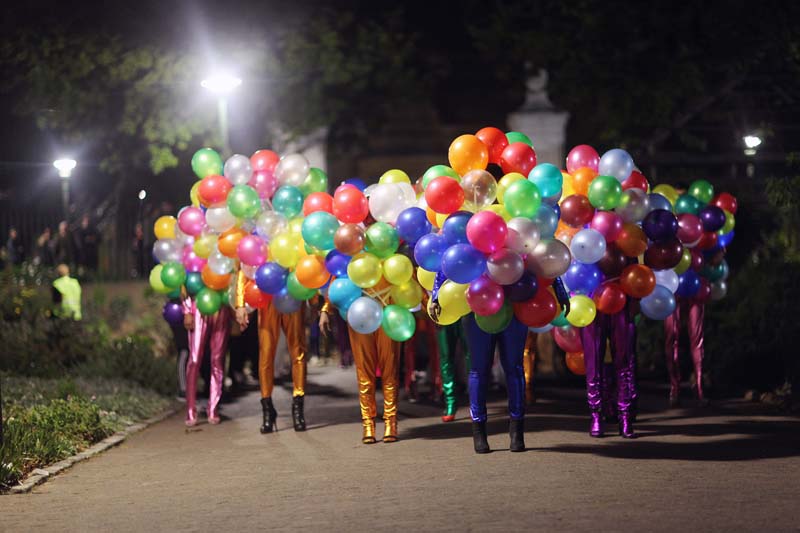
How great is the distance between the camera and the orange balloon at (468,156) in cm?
1148

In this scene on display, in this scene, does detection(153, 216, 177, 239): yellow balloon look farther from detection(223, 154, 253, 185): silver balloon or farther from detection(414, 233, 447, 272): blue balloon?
detection(414, 233, 447, 272): blue balloon

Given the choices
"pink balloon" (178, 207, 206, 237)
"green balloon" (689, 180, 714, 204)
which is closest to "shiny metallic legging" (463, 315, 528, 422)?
"pink balloon" (178, 207, 206, 237)

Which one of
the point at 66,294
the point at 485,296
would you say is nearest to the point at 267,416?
the point at 485,296

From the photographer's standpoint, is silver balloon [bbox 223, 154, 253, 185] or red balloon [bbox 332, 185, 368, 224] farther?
silver balloon [bbox 223, 154, 253, 185]

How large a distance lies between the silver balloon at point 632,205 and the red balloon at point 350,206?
2.25m

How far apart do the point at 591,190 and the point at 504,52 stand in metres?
21.6

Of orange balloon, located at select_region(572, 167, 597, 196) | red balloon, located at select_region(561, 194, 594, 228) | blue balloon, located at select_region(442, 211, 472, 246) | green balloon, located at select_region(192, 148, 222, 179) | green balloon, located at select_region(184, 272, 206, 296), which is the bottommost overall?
green balloon, located at select_region(184, 272, 206, 296)

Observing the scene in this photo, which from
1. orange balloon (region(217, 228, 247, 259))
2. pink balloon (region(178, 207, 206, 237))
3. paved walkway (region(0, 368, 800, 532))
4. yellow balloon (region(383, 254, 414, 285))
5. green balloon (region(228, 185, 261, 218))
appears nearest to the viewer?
paved walkway (region(0, 368, 800, 532))

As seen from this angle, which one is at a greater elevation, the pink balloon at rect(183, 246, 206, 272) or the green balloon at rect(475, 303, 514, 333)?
the pink balloon at rect(183, 246, 206, 272)

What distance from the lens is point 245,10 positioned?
31234mm

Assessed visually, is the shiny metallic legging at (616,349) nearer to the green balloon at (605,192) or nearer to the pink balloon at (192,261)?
the green balloon at (605,192)

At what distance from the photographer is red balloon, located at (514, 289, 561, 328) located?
436 inches

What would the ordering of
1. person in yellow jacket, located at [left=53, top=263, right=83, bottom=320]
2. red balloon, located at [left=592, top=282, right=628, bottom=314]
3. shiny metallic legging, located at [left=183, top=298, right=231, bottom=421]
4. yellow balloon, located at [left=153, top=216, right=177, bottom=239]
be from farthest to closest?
1. person in yellow jacket, located at [left=53, top=263, right=83, bottom=320]
2. yellow balloon, located at [left=153, top=216, right=177, bottom=239]
3. shiny metallic legging, located at [left=183, top=298, right=231, bottom=421]
4. red balloon, located at [left=592, top=282, right=628, bottom=314]

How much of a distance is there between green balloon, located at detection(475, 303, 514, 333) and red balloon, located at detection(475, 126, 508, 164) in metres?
1.42
